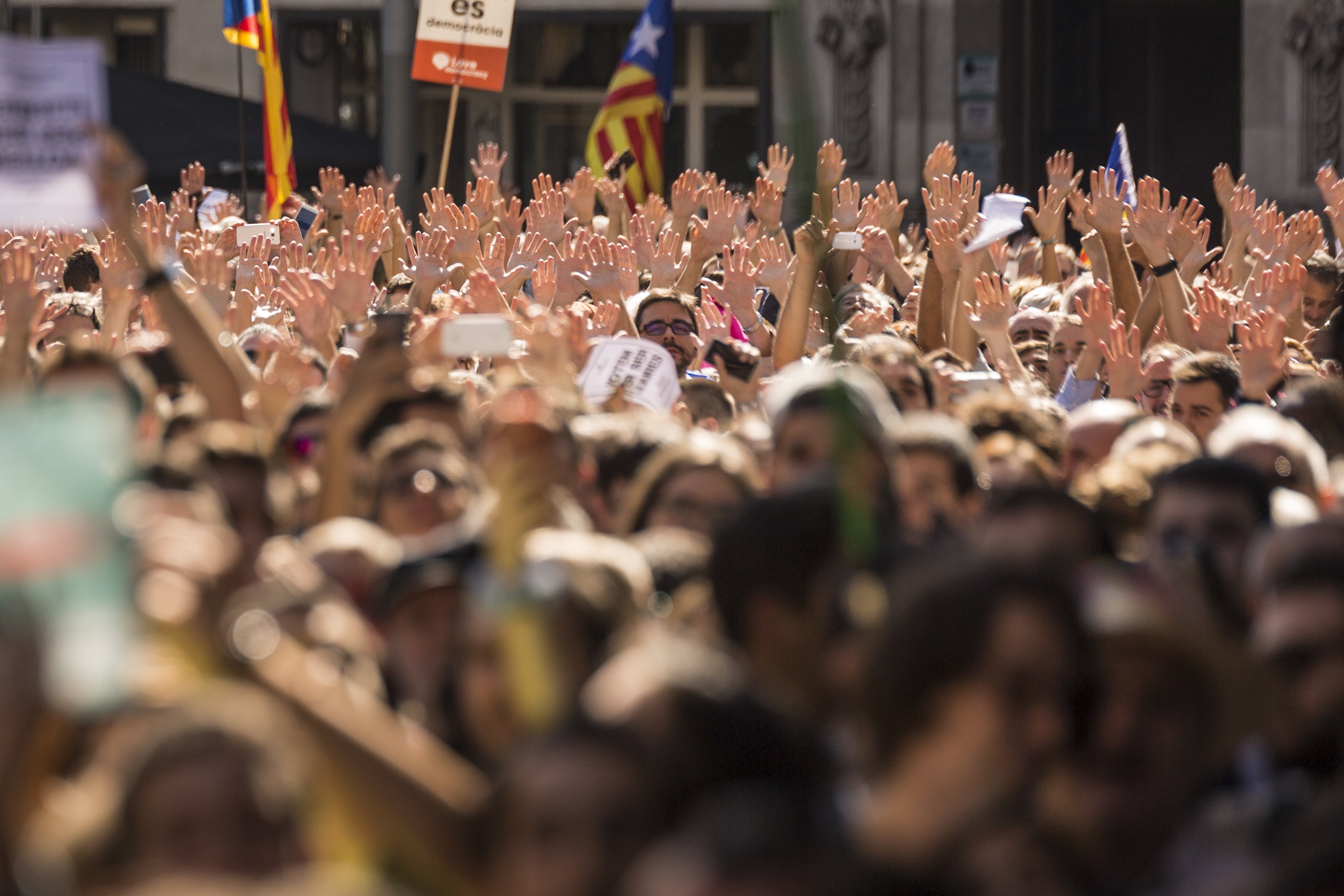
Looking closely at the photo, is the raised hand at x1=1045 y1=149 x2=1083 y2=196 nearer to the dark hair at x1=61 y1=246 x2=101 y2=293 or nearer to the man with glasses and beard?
the man with glasses and beard

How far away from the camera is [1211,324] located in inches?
268

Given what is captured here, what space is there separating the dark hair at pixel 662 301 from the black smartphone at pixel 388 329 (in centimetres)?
163

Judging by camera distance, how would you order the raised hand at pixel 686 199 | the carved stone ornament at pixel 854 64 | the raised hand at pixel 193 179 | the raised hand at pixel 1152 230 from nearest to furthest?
the raised hand at pixel 1152 230, the raised hand at pixel 686 199, the raised hand at pixel 193 179, the carved stone ornament at pixel 854 64

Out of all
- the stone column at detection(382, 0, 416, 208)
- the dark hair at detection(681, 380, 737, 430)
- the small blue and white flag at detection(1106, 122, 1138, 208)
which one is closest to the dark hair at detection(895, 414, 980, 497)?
the dark hair at detection(681, 380, 737, 430)

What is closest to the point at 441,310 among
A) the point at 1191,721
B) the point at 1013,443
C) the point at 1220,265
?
the point at 1013,443

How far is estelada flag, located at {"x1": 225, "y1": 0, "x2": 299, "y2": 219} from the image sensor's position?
11.8 meters

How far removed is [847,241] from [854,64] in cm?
994

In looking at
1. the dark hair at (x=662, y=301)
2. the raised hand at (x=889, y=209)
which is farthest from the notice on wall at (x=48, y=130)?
the raised hand at (x=889, y=209)

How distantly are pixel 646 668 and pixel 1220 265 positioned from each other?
22.4 ft

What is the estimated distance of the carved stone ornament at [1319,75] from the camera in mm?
16609

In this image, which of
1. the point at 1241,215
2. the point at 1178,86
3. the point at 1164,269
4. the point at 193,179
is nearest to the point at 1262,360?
the point at 1164,269

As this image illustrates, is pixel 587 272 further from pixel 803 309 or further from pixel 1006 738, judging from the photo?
pixel 1006 738

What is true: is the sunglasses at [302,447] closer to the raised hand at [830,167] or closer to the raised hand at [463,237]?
the raised hand at [463,237]

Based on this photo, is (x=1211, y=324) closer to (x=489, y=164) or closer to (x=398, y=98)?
(x=489, y=164)
